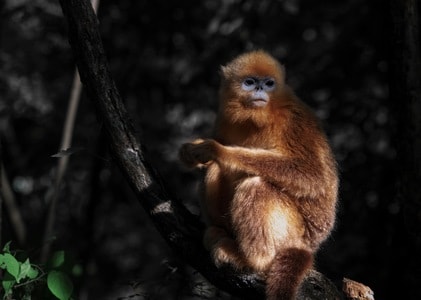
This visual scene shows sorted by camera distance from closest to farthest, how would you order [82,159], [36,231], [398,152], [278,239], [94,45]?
[94,45]
[278,239]
[398,152]
[36,231]
[82,159]

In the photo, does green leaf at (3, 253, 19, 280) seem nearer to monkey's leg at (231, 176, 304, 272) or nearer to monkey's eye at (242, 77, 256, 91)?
monkey's leg at (231, 176, 304, 272)

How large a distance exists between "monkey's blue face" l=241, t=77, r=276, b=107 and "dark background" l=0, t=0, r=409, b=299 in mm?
1828

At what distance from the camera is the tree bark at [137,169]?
13.6 feet

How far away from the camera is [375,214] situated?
22.7 feet

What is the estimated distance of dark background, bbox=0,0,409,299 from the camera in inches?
275

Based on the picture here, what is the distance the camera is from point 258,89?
481 cm

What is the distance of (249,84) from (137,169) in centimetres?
102

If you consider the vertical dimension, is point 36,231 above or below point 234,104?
below

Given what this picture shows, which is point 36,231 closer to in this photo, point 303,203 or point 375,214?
point 375,214

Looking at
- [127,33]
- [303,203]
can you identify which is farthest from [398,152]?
[127,33]

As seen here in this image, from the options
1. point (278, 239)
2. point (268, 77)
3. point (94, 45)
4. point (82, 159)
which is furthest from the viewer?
point (82, 159)

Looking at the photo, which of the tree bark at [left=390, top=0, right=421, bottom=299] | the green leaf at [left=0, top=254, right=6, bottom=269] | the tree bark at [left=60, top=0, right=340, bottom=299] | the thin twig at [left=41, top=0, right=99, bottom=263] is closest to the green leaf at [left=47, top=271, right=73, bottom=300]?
the green leaf at [left=0, top=254, right=6, bottom=269]

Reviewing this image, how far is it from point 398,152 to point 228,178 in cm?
145

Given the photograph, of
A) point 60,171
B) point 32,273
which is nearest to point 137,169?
point 32,273
